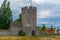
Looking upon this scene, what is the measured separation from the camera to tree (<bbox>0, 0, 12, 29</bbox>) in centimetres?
5791

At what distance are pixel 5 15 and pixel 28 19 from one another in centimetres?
1209

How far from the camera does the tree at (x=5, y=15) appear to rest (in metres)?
57.9

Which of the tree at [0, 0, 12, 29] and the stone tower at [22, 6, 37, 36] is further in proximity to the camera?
the tree at [0, 0, 12, 29]

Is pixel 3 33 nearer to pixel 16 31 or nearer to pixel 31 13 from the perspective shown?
pixel 16 31

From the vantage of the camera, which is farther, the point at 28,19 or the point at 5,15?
the point at 5,15

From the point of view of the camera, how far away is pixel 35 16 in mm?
52594

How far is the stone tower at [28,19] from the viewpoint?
5159cm

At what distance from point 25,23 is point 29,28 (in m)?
1.45

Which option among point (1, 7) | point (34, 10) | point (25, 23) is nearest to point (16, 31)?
point (25, 23)

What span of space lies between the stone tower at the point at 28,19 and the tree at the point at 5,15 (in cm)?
705

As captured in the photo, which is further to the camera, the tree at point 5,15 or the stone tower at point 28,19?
the tree at point 5,15

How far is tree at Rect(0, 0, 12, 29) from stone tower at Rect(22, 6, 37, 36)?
7047 mm

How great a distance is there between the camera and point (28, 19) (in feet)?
170

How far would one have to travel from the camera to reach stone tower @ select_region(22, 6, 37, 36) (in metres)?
51.6
